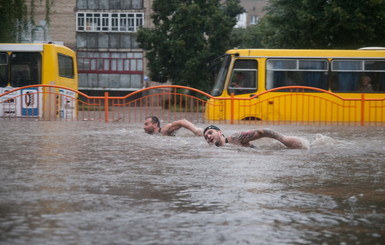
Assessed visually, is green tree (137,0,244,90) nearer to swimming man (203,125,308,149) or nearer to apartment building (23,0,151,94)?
apartment building (23,0,151,94)

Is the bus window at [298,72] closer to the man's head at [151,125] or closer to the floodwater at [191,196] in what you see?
the man's head at [151,125]

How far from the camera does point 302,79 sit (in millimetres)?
24281

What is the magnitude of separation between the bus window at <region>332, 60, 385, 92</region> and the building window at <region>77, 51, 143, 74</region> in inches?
1275

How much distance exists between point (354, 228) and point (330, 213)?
0.57 meters

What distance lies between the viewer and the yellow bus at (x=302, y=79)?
22.9m

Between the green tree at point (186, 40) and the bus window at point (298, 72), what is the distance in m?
18.9

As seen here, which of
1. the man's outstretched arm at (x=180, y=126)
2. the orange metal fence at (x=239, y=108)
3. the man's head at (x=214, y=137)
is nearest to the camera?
the man's head at (x=214, y=137)

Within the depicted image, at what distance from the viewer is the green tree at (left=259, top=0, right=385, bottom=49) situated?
111 feet

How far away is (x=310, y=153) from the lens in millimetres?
10547

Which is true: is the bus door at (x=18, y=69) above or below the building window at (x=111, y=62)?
below

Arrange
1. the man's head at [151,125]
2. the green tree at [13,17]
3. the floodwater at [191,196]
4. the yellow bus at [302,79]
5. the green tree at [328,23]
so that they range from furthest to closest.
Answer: the green tree at [328,23], the green tree at [13,17], the yellow bus at [302,79], the man's head at [151,125], the floodwater at [191,196]

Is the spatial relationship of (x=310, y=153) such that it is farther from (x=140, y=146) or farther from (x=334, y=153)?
(x=140, y=146)

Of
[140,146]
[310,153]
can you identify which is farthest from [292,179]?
[140,146]

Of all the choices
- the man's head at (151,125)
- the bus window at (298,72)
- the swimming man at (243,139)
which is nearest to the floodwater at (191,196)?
the swimming man at (243,139)
